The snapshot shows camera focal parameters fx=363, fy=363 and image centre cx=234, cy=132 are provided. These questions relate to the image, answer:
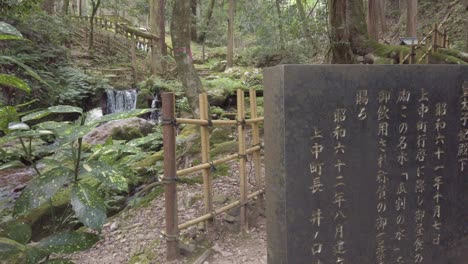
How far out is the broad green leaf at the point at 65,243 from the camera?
1875 millimetres

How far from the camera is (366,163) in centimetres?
212

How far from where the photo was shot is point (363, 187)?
213 centimetres

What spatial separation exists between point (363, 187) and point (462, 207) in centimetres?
86

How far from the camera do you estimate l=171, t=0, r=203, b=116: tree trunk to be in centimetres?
557

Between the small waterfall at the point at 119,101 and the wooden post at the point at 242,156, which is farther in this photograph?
the small waterfall at the point at 119,101

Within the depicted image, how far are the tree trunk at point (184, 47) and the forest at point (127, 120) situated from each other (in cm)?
2

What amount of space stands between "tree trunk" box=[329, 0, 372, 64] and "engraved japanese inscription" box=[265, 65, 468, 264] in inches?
178

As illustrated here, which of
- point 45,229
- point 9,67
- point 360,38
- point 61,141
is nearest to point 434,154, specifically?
point 61,141

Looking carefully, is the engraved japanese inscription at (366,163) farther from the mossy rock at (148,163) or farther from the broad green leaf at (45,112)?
the mossy rock at (148,163)

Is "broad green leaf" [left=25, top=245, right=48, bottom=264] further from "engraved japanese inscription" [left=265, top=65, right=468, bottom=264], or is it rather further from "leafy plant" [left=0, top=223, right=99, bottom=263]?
"engraved japanese inscription" [left=265, top=65, right=468, bottom=264]

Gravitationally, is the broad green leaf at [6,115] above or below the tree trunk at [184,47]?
below

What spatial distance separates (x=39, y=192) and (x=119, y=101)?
376 inches

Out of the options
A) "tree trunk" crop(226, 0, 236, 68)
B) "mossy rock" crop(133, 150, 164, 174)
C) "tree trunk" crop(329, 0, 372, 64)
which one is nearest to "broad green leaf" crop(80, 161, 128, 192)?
"mossy rock" crop(133, 150, 164, 174)

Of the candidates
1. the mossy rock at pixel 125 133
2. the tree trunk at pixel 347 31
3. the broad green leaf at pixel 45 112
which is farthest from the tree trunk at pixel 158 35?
the broad green leaf at pixel 45 112
